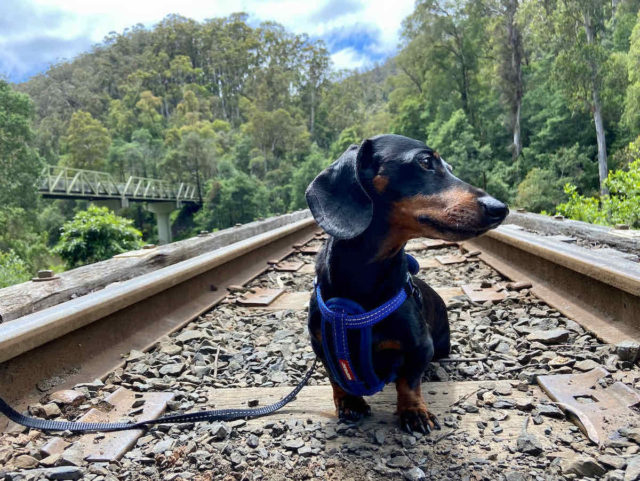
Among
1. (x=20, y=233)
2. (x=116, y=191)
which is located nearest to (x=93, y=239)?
(x=20, y=233)

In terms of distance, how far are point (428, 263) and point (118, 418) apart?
3.48 meters

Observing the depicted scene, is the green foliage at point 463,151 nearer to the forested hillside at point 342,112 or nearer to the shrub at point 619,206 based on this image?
the forested hillside at point 342,112

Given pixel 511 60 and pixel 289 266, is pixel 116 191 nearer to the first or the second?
pixel 511 60

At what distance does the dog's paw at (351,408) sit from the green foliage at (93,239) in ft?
36.6

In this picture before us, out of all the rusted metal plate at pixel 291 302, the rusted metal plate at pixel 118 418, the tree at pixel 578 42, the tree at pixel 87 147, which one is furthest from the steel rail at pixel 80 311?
the tree at pixel 87 147

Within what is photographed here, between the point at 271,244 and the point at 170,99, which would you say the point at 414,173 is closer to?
the point at 271,244

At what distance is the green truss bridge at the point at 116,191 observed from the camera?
31.6 metres

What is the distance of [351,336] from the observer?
4.95 feet

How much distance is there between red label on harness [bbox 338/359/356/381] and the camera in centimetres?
150

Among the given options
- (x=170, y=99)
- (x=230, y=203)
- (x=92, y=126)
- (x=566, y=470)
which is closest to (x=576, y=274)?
(x=566, y=470)

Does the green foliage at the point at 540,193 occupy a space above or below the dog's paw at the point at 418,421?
below

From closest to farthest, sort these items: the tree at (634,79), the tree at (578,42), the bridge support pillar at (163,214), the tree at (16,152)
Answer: the tree at (634,79) → the tree at (578,42) → the tree at (16,152) → the bridge support pillar at (163,214)

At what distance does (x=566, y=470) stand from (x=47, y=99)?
8731 cm

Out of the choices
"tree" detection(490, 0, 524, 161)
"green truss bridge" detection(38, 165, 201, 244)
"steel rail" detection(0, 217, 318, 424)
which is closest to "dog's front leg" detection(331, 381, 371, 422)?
"steel rail" detection(0, 217, 318, 424)
